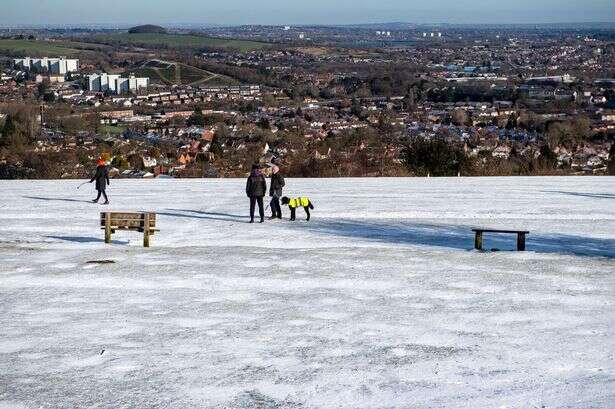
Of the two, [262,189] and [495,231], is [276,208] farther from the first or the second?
[495,231]

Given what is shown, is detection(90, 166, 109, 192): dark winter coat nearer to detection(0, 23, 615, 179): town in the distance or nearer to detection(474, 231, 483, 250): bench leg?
detection(0, 23, 615, 179): town in the distance

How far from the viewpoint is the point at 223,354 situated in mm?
11789

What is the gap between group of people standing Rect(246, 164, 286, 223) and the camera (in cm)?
2064

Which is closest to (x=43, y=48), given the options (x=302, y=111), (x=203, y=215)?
(x=302, y=111)

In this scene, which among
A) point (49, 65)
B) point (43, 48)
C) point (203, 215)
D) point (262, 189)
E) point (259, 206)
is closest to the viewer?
point (262, 189)

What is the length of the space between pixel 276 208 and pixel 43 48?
146552 millimetres

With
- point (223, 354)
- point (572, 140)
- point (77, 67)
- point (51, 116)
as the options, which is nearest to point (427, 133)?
point (572, 140)

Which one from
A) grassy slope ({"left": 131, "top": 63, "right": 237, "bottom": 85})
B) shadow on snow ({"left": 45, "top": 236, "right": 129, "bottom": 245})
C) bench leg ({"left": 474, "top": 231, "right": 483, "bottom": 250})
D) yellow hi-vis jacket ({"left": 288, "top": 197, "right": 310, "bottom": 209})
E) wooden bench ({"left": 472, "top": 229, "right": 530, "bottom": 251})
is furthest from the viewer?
grassy slope ({"left": 131, "top": 63, "right": 237, "bottom": 85})

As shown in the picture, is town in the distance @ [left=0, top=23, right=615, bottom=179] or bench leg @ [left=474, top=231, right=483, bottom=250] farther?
town in the distance @ [left=0, top=23, right=615, bottom=179]

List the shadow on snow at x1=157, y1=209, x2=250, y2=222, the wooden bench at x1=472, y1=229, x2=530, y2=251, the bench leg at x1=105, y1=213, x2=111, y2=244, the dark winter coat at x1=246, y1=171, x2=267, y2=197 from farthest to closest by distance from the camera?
the shadow on snow at x1=157, y1=209, x2=250, y2=222 < the dark winter coat at x1=246, y1=171, x2=267, y2=197 < the bench leg at x1=105, y1=213, x2=111, y2=244 < the wooden bench at x1=472, y1=229, x2=530, y2=251

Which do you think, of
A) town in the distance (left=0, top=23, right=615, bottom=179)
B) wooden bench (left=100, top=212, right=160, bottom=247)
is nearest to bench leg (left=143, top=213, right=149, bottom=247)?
wooden bench (left=100, top=212, right=160, bottom=247)

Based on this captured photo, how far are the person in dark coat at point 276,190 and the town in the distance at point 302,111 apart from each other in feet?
35.8

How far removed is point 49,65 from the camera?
133 metres

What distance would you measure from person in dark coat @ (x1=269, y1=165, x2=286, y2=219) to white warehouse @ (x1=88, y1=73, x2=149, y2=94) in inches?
3506
